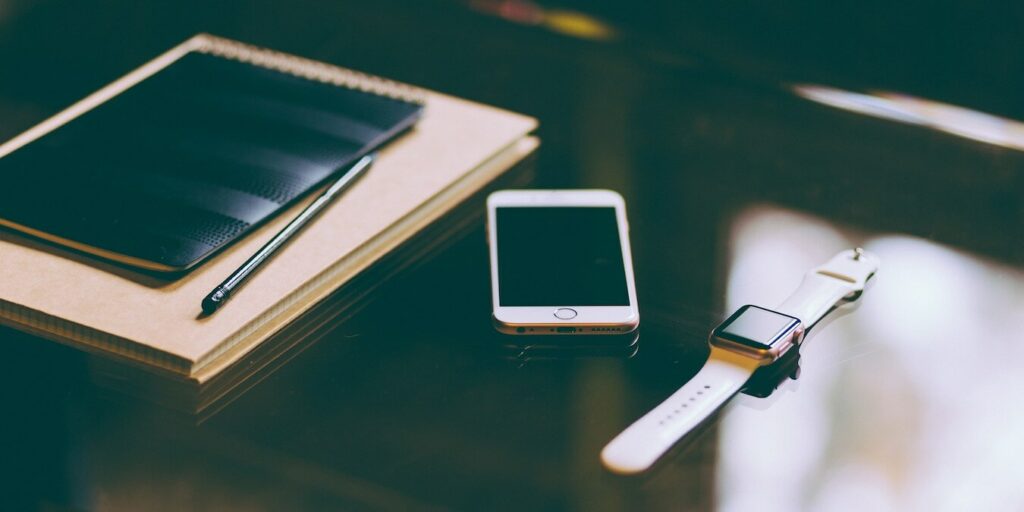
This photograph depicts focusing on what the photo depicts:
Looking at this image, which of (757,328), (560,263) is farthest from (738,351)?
(560,263)

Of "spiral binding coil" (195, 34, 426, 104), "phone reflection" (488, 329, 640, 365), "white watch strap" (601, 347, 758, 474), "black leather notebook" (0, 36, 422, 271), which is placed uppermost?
"spiral binding coil" (195, 34, 426, 104)

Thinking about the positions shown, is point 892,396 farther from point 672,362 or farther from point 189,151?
point 189,151

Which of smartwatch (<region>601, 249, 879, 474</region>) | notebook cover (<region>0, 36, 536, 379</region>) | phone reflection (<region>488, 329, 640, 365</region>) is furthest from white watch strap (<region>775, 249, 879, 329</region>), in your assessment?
notebook cover (<region>0, 36, 536, 379</region>)

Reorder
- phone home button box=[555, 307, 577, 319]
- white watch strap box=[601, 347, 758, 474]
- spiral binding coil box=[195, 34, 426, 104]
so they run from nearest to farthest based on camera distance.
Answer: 1. white watch strap box=[601, 347, 758, 474]
2. phone home button box=[555, 307, 577, 319]
3. spiral binding coil box=[195, 34, 426, 104]

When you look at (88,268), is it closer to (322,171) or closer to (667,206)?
(322,171)

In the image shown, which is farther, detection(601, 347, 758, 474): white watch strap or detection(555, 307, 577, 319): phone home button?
detection(555, 307, 577, 319): phone home button

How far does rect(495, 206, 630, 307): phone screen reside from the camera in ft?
2.41

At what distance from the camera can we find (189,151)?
85cm

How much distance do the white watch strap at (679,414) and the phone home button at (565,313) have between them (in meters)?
0.09

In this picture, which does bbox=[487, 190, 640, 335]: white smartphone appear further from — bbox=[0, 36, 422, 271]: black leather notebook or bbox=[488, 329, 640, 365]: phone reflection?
bbox=[0, 36, 422, 271]: black leather notebook

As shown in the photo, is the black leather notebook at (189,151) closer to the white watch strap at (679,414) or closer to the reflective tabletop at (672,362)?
the reflective tabletop at (672,362)

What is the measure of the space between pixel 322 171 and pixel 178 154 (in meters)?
0.11

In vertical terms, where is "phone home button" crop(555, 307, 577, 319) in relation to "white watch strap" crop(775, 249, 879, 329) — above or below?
below

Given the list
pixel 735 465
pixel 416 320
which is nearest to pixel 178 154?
pixel 416 320
